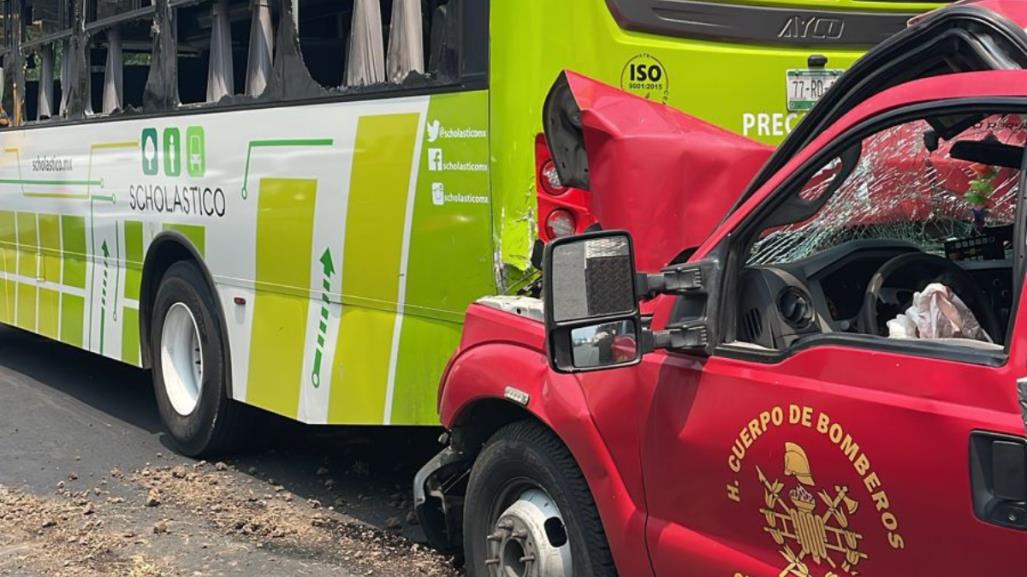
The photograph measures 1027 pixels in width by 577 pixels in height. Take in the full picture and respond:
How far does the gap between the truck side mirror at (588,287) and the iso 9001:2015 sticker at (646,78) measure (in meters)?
2.29

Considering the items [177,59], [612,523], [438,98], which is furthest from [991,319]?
[177,59]

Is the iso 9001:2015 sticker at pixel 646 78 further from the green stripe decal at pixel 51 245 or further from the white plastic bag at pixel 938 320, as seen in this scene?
the green stripe decal at pixel 51 245

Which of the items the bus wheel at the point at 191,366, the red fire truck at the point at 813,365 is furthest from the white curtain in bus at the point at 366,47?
the bus wheel at the point at 191,366

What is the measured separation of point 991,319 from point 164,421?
19.7ft

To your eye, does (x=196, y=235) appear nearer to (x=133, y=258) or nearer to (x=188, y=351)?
(x=188, y=351)

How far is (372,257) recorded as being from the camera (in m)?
5.99

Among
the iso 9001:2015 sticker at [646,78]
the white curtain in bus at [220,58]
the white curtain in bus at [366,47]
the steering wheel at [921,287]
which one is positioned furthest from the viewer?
the white curtain in bus at [220,58]

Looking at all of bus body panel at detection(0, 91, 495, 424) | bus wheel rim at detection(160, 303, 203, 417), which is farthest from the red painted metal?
bus wheel rim at detection(160, 303, 203, 417)

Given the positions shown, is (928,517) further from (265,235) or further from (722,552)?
(265,235)

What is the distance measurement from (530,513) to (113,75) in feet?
19.0

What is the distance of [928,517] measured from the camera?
2.75 meters

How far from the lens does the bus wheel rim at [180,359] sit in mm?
7930

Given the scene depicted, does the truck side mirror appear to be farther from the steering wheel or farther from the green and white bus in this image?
the green and white bus

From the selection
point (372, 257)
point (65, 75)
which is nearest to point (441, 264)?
point (372, 257)
